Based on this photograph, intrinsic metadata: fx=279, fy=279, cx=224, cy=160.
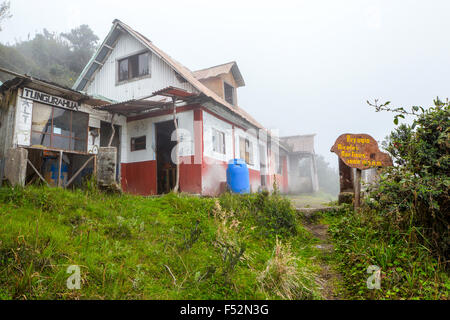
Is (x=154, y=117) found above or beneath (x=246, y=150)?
above

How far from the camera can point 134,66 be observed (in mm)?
11133

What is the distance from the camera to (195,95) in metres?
8.90

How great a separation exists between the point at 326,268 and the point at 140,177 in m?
7.67

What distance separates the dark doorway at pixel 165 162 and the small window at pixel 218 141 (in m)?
1.56

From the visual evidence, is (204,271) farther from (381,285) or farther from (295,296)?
(381,285)

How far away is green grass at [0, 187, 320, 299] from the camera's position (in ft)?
8.78

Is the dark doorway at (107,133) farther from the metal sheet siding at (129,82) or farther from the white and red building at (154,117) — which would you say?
the metal sheet siding at (129,82)

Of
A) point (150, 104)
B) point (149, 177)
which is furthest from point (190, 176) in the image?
point (150, 104)

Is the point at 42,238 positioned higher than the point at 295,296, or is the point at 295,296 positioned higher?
the point at 42,238

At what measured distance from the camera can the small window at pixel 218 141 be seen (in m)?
10.4

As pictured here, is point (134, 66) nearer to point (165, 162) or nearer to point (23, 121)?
point (165, 162)
